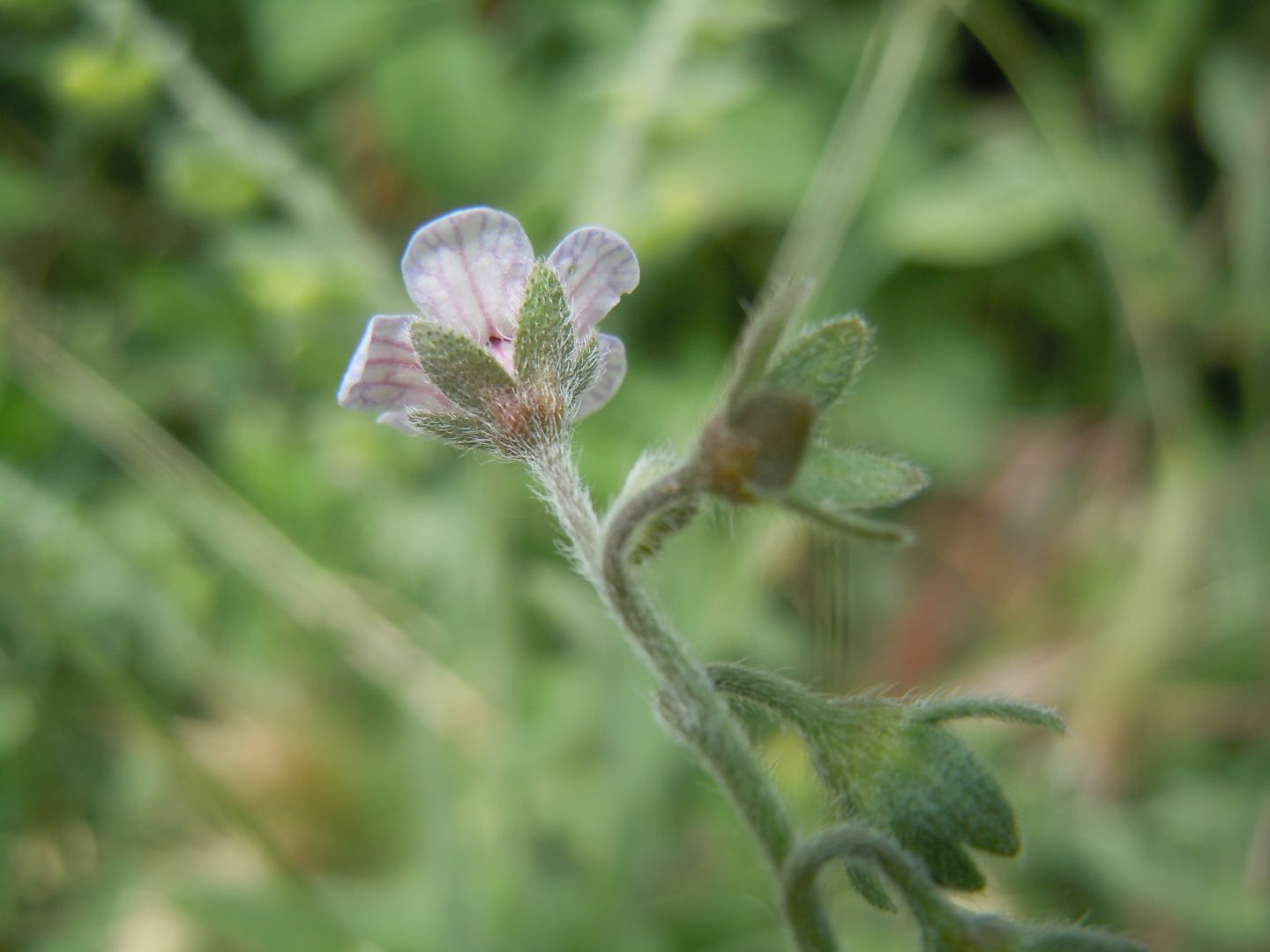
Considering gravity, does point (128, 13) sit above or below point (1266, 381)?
above

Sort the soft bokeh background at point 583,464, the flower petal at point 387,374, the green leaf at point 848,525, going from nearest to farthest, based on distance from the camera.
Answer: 1. the green leaf at point 848,525
2. the flower petal at point 387,374
3. the soft bokeh background at point 583,464

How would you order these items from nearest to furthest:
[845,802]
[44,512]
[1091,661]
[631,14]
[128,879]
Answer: [845,802] < [128,879] < [44,512] < [1091,661] < [631,14]

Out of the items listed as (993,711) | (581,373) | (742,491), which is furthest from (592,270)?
(993,711)

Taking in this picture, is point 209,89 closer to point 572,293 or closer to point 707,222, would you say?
point 707,222

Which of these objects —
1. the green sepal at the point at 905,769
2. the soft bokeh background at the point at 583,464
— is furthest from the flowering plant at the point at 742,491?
the soft bokeh background at the point at 583,464

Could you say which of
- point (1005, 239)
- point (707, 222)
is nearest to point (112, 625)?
point (707, 222)

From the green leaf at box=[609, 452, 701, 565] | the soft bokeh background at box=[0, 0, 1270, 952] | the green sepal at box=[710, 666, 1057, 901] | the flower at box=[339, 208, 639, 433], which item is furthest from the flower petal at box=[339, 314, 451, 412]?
the soft bokeh background at box=[0, 0, 1270, 952]

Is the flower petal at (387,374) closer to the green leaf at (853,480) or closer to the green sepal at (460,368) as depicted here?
the green sepal at (460,368)
